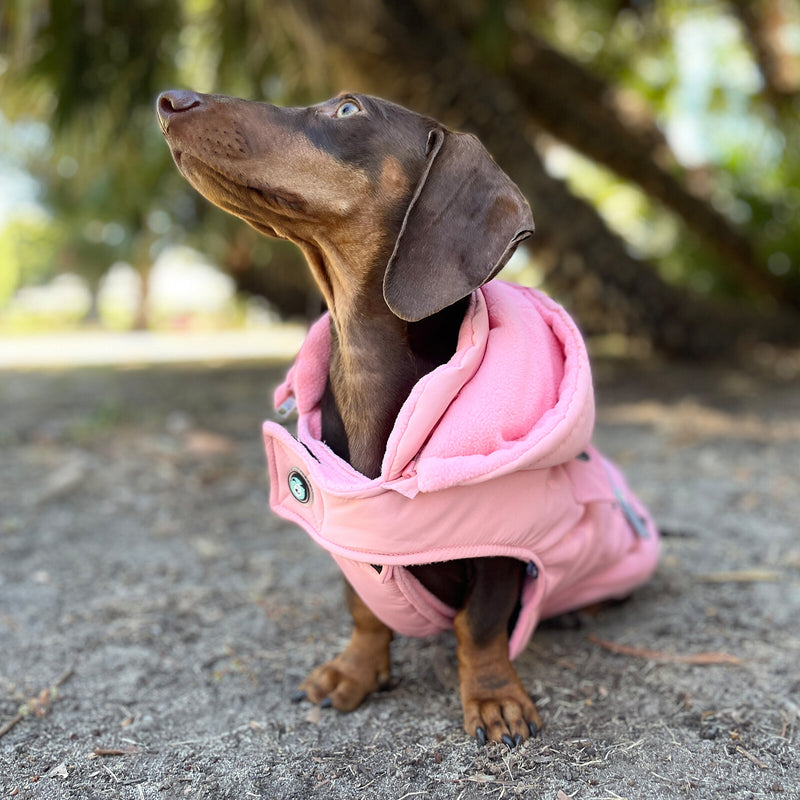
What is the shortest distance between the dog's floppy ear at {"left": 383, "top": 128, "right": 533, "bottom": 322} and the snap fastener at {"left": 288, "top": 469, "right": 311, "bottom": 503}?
0.44m

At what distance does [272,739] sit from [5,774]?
55 centimetres

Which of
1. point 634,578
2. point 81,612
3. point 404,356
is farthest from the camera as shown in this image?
point 81,612

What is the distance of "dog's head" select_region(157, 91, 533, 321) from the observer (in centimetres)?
162

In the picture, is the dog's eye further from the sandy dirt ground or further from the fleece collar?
the sandy dirt ground

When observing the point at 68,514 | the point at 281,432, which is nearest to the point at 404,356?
the point at 281,432

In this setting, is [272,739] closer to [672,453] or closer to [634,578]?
[634,578]

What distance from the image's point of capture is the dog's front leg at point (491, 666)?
178 cm

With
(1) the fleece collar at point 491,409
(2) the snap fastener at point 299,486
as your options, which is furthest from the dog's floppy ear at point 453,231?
(2) the snap fastener at point 299,486

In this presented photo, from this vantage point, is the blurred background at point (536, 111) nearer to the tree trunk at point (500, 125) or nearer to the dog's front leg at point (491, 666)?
the tree trunk at point (500, 125)

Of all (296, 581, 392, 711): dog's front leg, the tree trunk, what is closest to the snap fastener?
(296, 581, 392, 711): dog's front leg

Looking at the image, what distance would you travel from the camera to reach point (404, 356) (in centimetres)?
180

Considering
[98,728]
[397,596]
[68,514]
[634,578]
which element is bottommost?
[68,514]

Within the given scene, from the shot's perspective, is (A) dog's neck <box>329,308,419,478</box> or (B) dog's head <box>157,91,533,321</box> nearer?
(B) dog's head <box>157,91,533,321</box>

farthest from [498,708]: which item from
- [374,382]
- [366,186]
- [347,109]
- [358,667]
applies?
[347,109]
